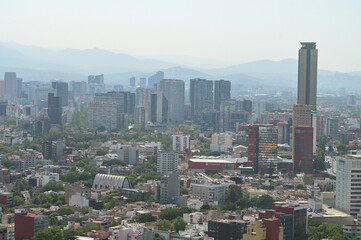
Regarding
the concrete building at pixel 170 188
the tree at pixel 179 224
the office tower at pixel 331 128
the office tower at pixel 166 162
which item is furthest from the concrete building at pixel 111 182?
the office tower at pixel 331 128

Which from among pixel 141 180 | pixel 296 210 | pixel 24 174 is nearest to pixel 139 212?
pixel 296 210

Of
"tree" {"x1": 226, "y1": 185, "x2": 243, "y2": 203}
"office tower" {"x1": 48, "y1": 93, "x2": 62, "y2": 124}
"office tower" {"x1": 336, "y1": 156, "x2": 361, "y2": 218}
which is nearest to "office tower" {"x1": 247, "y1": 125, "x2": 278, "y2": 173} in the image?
"tree" {"x1": 226, "y1": 185, "x2": 243, "y2": 203}

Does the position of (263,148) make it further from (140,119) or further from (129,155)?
(140,119)

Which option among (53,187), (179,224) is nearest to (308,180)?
(53,187)

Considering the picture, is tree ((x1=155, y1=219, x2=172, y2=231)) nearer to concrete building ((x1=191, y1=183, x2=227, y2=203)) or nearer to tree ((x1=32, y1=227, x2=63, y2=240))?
tree ((x1=32, y1=227, x2=63, y2=240))

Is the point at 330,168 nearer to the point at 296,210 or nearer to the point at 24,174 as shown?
the point at 24,174

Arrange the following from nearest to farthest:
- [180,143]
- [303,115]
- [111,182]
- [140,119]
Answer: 1. [111,182]
2. [303,115]
3. [180,143]
4. [140,119]
